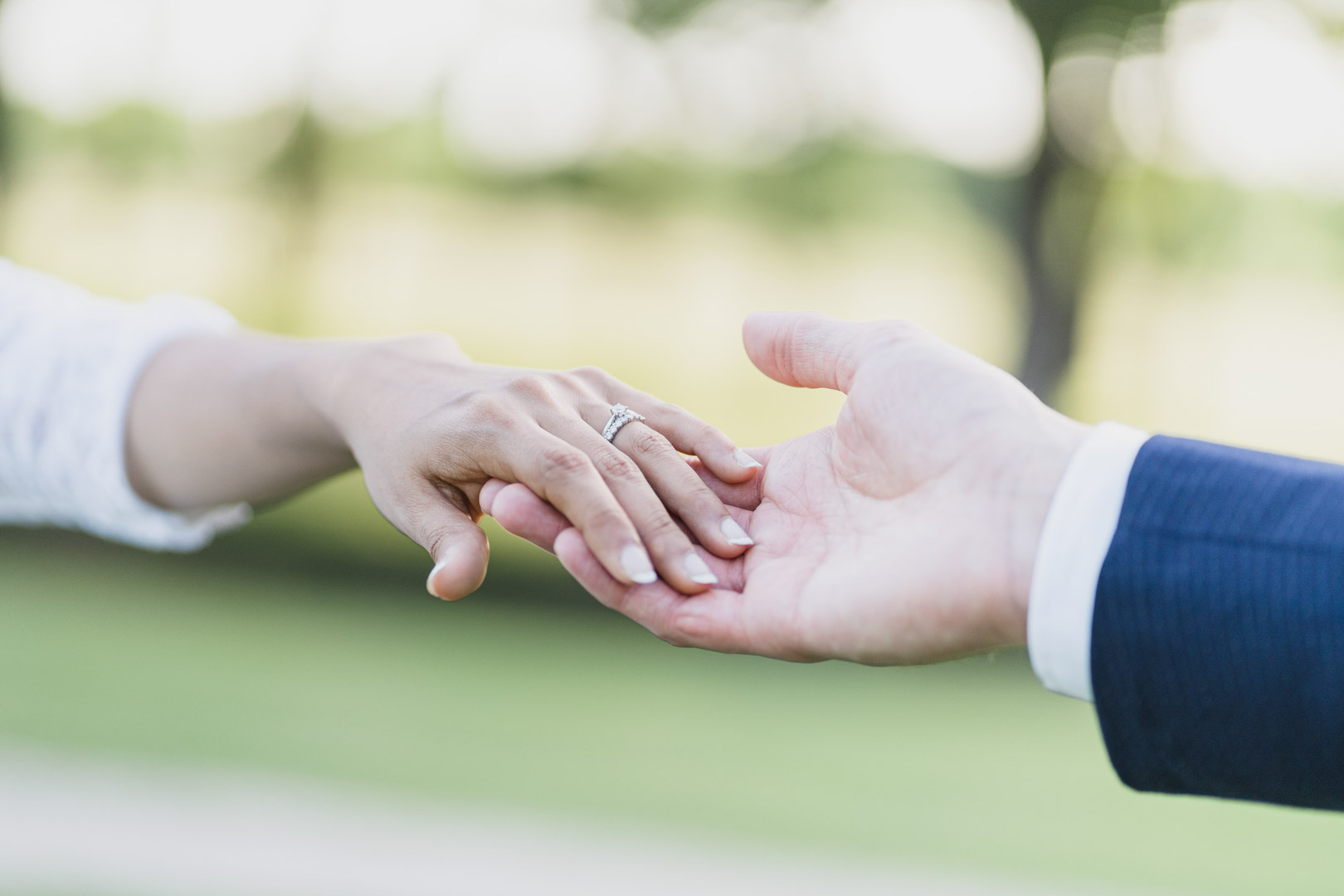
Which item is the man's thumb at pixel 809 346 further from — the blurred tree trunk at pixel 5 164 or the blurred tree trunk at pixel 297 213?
the blurred tree trunk at pixel 5 164

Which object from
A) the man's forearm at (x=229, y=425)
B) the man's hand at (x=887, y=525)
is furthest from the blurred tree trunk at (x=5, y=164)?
the man's hand at (x=887, y=525)

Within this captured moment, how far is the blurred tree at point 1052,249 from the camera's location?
6.96 meters

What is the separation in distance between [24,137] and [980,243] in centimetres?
664

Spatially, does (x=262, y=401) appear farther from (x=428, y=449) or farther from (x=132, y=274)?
(x=132, y=274)

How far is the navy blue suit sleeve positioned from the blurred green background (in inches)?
176

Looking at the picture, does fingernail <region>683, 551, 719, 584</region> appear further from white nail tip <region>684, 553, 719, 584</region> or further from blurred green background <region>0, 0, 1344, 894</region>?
blurred green background <region>0, 0, 1344, 894</region>

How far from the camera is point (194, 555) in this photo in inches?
294

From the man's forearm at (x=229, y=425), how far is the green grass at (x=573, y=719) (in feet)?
9.84

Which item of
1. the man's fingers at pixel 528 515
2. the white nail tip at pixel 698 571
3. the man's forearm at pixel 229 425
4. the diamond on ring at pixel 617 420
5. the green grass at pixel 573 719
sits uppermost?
the diamond on ring at pixel 617 420

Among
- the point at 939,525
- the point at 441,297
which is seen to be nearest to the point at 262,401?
the point at 939,525

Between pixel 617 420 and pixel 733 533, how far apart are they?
0.29 metres

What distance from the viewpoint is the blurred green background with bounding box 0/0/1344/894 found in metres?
6.41

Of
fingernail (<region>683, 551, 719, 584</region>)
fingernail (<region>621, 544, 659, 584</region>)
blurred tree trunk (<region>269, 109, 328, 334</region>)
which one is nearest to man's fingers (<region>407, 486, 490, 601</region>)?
fingernail (<region>621, 544, 659, 584</region>)

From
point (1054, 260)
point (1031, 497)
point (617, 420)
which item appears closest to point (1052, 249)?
point (1054, 260)
